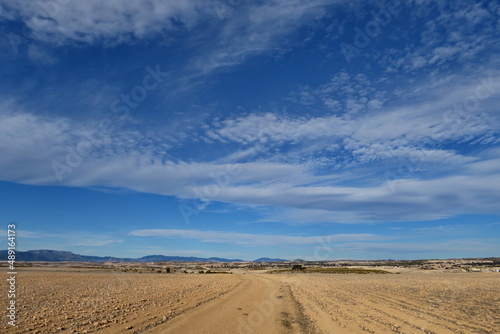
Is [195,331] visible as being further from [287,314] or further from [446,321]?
[446,321]

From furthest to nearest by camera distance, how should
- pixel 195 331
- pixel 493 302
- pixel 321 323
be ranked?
1. pixel 493 302
2. pixel 321 323
3. pixel 195 331


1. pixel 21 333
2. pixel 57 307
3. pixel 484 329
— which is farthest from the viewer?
pixel 57 307

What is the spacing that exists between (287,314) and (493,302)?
20.2 meters

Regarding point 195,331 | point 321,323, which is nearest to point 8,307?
point 195,331

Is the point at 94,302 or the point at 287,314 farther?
the point at 94,302

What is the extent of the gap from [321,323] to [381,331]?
3.31 metres

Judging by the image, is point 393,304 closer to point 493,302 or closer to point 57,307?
point 493,302

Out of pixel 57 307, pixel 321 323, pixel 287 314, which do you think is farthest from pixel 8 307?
pixel 321 323

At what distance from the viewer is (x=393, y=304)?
27.9 meters

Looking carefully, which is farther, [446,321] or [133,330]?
[446,321]

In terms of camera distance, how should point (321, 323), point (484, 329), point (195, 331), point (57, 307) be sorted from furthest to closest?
point (57, 307)
point (321, 323)
point (484, 329)
point (195, 331)

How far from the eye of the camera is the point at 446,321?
20.0 m

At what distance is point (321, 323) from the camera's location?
19141 mm

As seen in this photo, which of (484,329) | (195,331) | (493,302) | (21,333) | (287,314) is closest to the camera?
(21,333)
